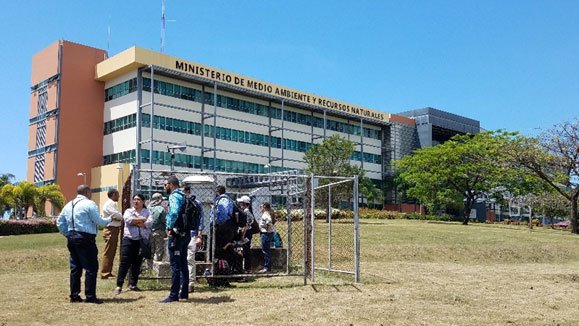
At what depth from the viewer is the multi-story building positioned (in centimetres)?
4966

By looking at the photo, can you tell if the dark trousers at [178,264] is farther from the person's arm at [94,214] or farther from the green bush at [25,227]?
the green bush at [25,227]

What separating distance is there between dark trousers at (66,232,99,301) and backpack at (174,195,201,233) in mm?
1321

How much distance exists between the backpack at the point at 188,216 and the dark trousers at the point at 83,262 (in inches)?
52.0

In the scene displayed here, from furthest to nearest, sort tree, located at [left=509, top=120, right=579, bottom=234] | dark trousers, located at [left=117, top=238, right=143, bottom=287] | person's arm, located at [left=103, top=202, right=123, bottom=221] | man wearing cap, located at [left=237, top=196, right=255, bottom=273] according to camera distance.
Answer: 1. tree, located at [left=509, top=120, right=579, bottom=234]
2. man wearing cap, located at [left=237, top=196, right=255, bottom=273]
3. person's arm, located at [left=103, top=202, right=123, bottom=221]
4. dark trousers, located at [left=117, top=238, right=143, bottom=287]

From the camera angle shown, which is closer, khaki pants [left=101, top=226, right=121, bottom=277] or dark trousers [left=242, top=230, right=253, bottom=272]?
dark trousers [left=242, top=230, right=253, bottom=272]

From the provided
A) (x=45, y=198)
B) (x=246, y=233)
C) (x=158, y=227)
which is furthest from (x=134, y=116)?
(x=158, y=227)

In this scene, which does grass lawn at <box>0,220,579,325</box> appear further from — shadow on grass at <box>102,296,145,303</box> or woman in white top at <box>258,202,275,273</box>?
woman in white top at <box>258,202,275,273</box>

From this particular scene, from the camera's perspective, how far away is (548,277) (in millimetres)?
13656

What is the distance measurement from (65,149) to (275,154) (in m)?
20.6

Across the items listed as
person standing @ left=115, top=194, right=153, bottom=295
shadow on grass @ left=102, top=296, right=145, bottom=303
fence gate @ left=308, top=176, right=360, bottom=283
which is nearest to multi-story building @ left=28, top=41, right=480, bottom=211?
fence gate @ left=308, top=176, right=360, bottom=283

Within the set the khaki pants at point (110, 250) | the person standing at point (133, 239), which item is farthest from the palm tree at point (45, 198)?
the person standing at point (133, 239)

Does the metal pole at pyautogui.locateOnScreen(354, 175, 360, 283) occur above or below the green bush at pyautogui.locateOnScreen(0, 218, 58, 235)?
above

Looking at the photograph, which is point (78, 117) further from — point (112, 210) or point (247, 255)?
point (247, 255)

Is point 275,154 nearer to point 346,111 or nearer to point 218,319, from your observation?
point 346,111
